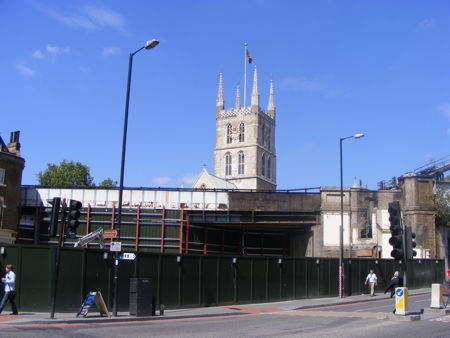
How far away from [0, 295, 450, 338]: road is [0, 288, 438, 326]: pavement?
0.52 meters

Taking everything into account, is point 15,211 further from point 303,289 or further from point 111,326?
point 111,326

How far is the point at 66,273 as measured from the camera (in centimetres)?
1995

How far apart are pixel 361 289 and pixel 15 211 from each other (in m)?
30.1

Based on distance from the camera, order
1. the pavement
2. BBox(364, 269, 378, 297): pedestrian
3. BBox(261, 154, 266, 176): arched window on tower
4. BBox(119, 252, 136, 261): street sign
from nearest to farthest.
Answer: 1. the pavement
2. BBox(119, 252, 136, 261): street sign
3. BBox(364, 269, 378, 297): pedestrian
4. BBox(261, 154, 266, 176): arched window on tower

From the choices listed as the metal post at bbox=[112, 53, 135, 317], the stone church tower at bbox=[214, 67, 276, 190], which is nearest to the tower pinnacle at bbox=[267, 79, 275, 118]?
the stone church tower at bbox=[214, 67, 276, 190]

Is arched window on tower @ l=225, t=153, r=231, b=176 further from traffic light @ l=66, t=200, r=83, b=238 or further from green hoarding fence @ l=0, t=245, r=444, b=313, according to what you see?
traffic light @ l=66, t=200, r=83, b=238

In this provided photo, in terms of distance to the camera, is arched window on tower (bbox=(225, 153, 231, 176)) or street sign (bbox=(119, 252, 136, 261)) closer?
street sign (bbox=(119, 252, 136, 261))

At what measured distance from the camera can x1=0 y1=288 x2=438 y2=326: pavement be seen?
16.5 metres

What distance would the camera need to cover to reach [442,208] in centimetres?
4859

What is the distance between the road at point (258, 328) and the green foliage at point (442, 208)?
3163 cm

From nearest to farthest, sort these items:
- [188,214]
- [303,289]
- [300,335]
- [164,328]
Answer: [300,335], [164,328], [303,289], [188,214]

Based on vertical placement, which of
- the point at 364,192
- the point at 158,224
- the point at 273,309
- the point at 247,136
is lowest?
the point at 273,309

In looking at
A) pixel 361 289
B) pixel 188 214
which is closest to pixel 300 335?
pixel 361 289

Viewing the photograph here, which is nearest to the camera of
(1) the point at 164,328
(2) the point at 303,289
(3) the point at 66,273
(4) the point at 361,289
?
(1) the point at 164,328
